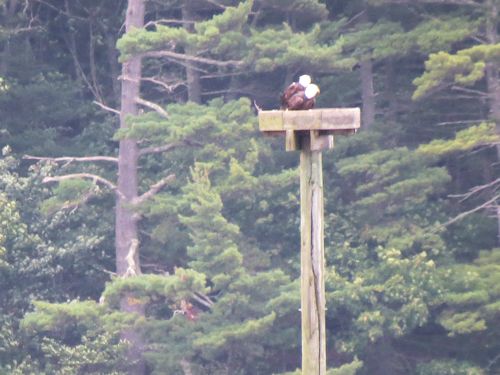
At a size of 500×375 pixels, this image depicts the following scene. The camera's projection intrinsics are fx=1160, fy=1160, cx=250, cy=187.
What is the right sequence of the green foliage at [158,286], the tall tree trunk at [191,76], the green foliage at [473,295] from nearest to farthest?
the green foliage at [158,286]
the green foliage at [473,295]
the tall tree trunk at [191,76]

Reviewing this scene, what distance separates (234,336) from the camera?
45.3 ft

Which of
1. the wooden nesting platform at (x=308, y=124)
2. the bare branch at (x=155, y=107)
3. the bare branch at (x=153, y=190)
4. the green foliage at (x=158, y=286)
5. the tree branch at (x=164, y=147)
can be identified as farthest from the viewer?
the bare branch at (x=153, y=190)

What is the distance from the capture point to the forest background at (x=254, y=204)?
14.0m

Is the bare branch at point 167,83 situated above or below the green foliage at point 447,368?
above

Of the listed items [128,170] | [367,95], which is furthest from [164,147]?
[367,95]

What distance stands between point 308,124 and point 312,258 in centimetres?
67

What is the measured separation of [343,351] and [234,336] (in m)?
1.72

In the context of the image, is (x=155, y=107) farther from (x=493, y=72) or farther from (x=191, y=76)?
(x=493, y=72)

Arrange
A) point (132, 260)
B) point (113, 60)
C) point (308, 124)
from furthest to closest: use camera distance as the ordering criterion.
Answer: point (113, 60) < point (132, 260) < point (308, 124)

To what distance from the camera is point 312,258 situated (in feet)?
18.8

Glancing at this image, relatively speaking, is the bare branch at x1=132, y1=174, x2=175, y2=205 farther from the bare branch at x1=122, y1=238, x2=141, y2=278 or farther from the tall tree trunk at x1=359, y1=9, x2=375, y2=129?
the tall tree trunk at x1=359, y1=9, x2=375, y2=129

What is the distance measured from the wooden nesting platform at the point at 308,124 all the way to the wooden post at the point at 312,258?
0.11 feet

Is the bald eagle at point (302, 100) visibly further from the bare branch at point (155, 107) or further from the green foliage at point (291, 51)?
the bare branch at point (155, 107)

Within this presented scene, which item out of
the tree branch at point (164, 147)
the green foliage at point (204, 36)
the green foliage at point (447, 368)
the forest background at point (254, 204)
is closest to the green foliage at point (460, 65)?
the forest background at point (254, 204)
